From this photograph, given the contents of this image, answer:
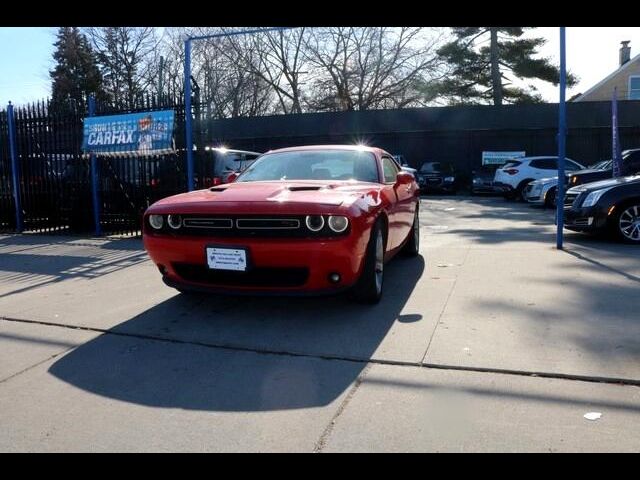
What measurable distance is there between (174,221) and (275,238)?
0.93 m

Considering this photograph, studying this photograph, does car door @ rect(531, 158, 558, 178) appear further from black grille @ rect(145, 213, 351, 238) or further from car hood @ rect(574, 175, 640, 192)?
black grille @ rect(145, 213, 351, 238)

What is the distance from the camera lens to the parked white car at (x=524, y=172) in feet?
54.3

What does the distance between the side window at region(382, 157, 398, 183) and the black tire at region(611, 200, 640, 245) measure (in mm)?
3605

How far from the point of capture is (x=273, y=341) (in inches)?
147

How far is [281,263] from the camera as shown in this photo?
12.7ft

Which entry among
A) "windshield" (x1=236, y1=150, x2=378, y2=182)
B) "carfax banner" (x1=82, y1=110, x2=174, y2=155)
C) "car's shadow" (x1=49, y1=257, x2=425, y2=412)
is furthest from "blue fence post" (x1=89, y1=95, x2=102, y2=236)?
"car's shadow" (x1=49, y1=257, x2=425, y2=412)

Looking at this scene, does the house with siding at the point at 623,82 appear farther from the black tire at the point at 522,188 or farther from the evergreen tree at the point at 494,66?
the black tire at the point at 522,188

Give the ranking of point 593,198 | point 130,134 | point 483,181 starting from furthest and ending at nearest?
point 483,181 → point 130,134 → point 593,198

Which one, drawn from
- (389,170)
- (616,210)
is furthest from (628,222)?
(389,170)

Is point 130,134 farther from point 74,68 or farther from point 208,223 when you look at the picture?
point 74,68

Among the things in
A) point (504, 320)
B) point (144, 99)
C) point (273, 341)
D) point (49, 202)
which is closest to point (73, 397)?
point (273, 341)

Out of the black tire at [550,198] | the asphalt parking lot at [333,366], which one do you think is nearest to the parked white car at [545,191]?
the black tire at [550,198]

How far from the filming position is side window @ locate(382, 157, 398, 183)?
5603 millimetres

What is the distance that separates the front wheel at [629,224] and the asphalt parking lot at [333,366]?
2.10 m
